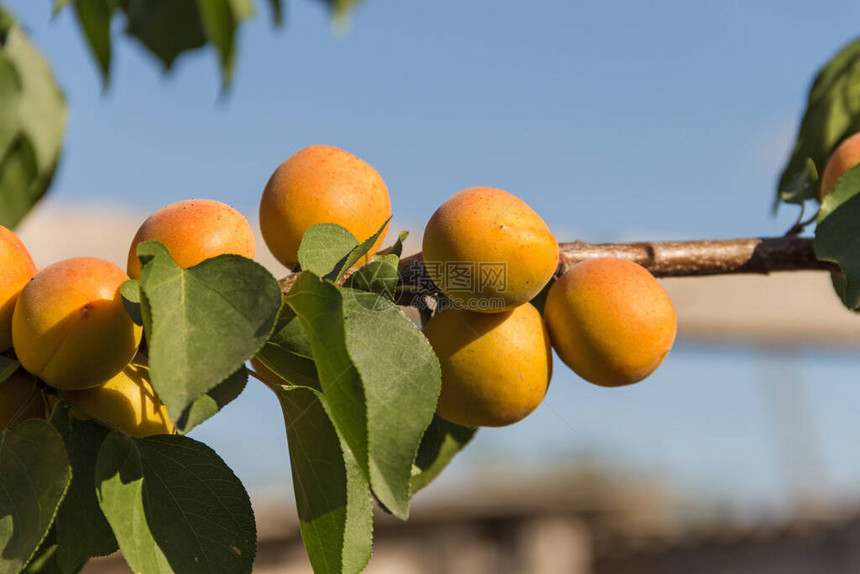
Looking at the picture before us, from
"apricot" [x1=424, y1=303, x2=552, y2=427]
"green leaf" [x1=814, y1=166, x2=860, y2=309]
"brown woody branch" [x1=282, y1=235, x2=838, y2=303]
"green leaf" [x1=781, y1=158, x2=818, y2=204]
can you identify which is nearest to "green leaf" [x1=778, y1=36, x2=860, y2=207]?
"green leaf" [x1=781, y1=158, x2=818, y2=204]

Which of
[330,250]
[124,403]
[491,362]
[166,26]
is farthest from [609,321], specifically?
[166,26]

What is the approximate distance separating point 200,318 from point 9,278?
0.59 feet

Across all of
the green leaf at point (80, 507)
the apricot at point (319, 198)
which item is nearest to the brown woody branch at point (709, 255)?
the apricot at point (319, 198)

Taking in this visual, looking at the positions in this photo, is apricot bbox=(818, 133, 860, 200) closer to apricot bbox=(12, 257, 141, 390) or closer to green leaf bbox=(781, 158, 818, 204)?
green leaf bbox=(781, 158, 818, 204)

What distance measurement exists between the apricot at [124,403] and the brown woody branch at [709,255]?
0.32 metres

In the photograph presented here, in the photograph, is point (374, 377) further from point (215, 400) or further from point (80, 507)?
point (80, 507)

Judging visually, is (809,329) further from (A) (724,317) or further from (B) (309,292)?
(B) (309,292)

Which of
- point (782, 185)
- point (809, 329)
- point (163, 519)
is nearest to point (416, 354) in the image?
point (163, 519)

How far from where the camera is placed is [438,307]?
63 centimetres

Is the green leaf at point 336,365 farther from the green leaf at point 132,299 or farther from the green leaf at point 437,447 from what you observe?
the green leaf at point 437,447

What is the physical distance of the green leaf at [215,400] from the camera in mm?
407

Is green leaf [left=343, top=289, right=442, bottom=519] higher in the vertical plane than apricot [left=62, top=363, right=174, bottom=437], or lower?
higher

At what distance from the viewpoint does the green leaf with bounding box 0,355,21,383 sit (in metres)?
0.46

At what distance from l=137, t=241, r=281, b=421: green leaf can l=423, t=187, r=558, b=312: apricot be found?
164 mm
